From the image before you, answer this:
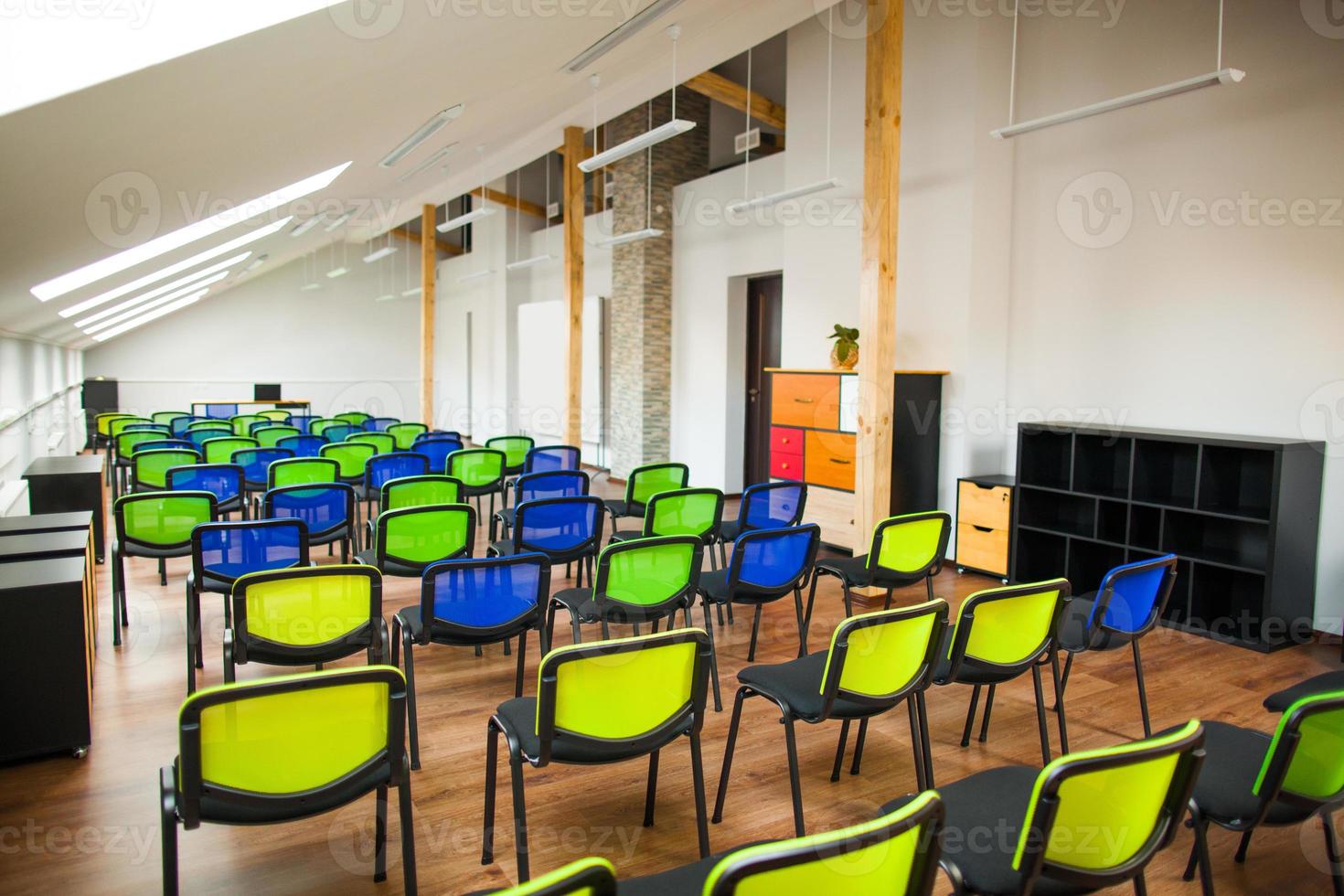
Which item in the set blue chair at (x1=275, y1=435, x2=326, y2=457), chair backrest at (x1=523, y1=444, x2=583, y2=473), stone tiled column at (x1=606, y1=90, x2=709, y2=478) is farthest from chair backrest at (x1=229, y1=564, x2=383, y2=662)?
stone tiled column at (x1=606, y1=90, x2=709, y2=478)

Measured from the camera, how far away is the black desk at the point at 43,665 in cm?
341

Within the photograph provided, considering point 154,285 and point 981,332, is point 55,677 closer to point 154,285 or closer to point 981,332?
point 981,332

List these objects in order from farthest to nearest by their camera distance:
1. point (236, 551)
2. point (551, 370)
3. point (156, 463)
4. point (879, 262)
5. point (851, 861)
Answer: point (551, 370) < point (156, 463) < point (879, 262) < point (236, 551) < point (851, 861)

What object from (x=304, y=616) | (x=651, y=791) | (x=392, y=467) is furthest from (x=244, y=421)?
(x=651, y=791)

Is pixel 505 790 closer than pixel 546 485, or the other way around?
pixel 505 790

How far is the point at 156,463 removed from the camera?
7.14 meters

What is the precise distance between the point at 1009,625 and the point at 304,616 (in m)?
2.77

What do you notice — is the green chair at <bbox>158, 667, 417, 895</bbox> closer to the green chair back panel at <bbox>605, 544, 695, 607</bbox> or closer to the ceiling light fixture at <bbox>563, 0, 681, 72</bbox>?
the green chair back panel at <bbox>605, 544, 695, 607</bbox>

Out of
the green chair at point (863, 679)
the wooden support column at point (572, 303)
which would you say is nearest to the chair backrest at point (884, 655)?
the green chair at point (863, 679)

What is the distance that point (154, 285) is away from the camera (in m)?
11.2

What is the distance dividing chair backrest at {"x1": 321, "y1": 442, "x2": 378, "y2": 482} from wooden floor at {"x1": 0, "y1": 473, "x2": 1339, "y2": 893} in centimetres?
289

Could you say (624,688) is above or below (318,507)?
below

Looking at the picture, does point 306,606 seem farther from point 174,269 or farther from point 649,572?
point 174,269

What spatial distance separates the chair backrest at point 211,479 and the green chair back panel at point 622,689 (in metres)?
4.60
